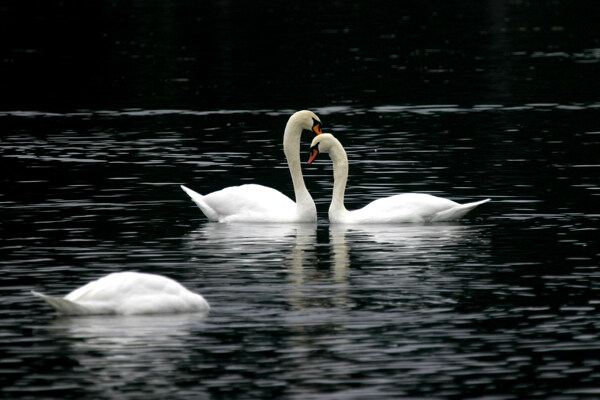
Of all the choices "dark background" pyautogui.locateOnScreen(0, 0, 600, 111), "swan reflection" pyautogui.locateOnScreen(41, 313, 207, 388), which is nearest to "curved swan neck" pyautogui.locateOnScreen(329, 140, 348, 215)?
"swan reflection" pyautogui.locateOnScreen(41, 313, 207, 388)

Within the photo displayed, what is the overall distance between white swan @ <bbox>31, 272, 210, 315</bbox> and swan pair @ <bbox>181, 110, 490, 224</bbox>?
267 inches

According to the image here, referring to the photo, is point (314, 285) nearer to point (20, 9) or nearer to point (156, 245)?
point (156, 245)

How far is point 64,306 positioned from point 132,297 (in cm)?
72

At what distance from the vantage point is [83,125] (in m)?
37.0

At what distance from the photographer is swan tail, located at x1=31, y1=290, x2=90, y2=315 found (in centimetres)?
1529

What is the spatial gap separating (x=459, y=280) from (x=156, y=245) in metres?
4.85

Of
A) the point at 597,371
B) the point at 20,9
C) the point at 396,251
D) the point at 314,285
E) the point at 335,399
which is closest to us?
the point at 335,399

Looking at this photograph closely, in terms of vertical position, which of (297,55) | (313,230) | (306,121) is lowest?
(313,230)

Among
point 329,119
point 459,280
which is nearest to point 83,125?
point 329,119

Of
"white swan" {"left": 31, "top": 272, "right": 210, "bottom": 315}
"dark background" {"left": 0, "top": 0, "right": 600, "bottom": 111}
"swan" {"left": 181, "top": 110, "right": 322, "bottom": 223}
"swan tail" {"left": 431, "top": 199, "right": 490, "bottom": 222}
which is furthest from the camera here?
"dark background" {"left": 0, "top": 0, "right": 600, "bottom": 111}

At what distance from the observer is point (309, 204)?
74.5 ft

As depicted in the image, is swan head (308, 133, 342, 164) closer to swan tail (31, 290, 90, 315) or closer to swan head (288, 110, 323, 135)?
swan head (288, 110, 323, 135)

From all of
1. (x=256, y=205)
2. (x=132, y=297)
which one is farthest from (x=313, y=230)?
(x=132, y=297)

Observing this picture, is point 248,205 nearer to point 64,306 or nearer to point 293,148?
point 293,148
